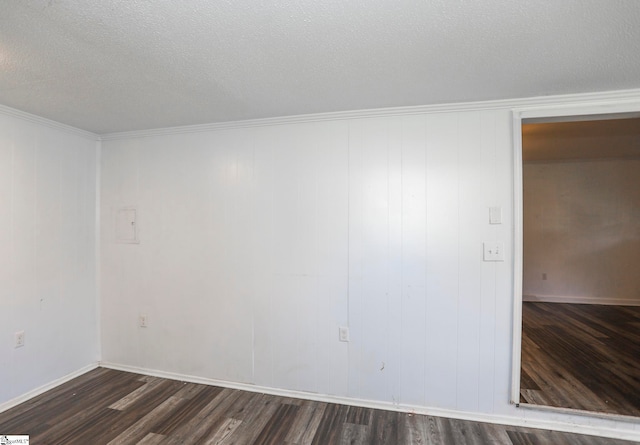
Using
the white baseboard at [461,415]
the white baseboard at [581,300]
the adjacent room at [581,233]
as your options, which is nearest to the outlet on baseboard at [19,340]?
the white baseboard at [461,415]

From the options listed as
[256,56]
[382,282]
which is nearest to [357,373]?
[382,282]

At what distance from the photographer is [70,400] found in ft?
7.34

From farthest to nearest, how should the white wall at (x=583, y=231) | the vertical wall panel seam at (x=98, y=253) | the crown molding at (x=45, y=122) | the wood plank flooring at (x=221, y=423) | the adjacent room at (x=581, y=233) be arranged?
1. the white wall at (x=583, y=231)
2. the adjacent room at (x=581, y=233)
3. the vertical wall panel seam at (x=98, y=253)
4. the crown molding at (x=45, y=122)
5. the wood plank flooring at (x=221, y=423)

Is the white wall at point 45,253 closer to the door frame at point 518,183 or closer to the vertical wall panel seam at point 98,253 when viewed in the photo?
the vertical wall panel seam at point 98,253

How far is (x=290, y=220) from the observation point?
2.35 m

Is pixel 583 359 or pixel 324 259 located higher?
pixel 324 259

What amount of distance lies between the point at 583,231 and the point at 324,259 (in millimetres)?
5007

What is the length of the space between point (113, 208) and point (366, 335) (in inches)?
105

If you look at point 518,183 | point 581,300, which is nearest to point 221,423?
point 518,183

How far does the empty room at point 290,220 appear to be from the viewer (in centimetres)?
135

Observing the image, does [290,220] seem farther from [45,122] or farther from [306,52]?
[45,122]

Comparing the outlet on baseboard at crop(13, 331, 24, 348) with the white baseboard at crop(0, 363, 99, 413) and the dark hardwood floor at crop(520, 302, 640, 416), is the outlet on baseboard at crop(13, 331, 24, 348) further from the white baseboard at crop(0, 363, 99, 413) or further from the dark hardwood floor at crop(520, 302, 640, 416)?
the dark hardwood floor at crop(520, 302, 640, 416)

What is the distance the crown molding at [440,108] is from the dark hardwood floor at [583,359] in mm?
2112

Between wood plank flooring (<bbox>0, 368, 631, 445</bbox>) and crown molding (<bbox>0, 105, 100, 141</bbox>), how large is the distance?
222 cm
